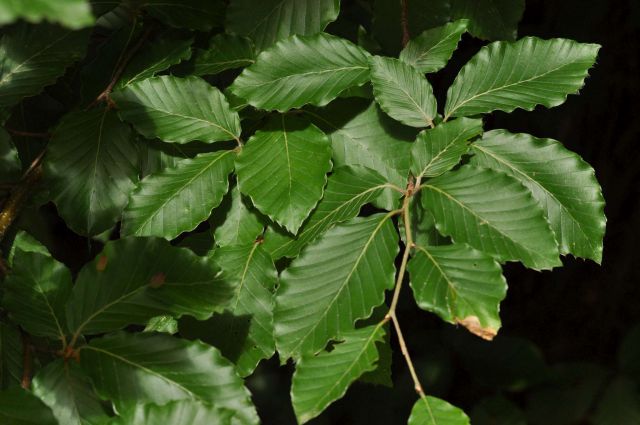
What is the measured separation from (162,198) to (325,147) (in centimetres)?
25

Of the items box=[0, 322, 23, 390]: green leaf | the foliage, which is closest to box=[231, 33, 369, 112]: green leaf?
the foliage

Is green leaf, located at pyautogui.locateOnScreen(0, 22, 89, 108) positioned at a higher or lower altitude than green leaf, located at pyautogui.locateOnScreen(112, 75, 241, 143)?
higher

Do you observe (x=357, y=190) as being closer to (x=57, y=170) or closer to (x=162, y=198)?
(x=162, y=198)

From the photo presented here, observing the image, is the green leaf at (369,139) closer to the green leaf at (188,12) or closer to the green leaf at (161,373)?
the green leaf at (188,12)

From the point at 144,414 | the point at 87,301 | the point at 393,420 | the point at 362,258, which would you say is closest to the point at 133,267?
the point at 87,301

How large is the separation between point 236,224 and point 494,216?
405mm

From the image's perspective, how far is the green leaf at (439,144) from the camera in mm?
1113

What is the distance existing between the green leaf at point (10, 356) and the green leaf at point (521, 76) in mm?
696

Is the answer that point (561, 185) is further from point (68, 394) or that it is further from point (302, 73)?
point (68, 394)

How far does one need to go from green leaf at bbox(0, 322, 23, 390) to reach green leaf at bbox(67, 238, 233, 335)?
0.11m

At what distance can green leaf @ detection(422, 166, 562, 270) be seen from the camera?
102 centimetres

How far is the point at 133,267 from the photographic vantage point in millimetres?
1035

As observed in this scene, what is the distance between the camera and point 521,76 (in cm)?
118

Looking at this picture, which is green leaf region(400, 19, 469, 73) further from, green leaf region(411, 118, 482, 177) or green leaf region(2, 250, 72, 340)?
green leaf region(2, 250, 72, 340)
